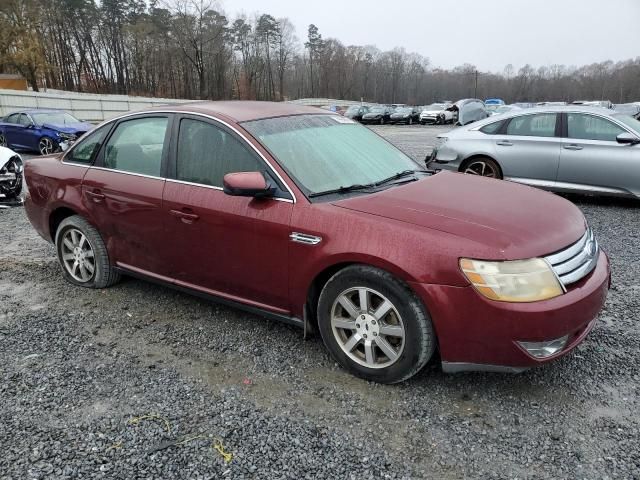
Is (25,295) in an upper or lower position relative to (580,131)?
lower

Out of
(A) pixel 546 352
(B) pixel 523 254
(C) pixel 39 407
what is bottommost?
(C) pixel 39 407

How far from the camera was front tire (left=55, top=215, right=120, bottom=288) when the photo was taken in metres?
4.25

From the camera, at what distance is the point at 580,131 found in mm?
7414

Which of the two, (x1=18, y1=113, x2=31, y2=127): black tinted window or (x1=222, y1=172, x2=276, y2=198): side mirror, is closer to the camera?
(x1=222, y1=172, x2=276, y2=198): side mirror

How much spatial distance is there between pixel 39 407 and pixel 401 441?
1992 millimetres

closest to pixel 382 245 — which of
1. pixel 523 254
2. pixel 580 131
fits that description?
pixel 523 254

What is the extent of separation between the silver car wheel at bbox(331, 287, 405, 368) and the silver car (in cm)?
576

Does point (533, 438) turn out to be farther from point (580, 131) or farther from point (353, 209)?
point (580, 131)

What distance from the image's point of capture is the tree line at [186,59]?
163 ft

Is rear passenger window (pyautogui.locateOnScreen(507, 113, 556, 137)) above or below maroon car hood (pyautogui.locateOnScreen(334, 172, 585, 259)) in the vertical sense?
above

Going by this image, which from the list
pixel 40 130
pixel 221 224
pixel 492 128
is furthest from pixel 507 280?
pixel 40 130

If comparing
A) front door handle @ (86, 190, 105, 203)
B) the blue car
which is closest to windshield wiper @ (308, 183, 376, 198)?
front door handle @ (86, 190, 105, 203)

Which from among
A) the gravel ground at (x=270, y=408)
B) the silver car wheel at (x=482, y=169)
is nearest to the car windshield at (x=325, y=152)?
the gravel ground at (x=270, y=408)

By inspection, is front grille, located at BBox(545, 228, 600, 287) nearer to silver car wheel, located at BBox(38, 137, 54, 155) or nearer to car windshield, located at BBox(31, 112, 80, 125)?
silver car wheel, located at BBox(38, 137, 54, 155)
